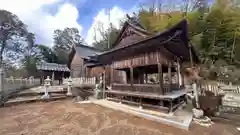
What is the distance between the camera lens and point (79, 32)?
38094 millimetres

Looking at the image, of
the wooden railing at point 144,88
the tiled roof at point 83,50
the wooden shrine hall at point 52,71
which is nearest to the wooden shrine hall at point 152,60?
the wooden railing at point 144,88

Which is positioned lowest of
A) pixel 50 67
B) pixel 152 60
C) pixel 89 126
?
pixel 89 126

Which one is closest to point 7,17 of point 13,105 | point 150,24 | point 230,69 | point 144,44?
point 13,105

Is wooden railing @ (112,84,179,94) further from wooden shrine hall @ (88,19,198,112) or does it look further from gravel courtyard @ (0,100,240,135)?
gravel courtyard @ (0,100,240,135)

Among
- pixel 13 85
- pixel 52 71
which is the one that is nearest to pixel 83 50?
pixel 52 71

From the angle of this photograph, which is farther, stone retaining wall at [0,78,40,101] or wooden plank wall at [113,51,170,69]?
stone retaining wall at [0,78,40,101]

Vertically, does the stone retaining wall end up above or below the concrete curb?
above

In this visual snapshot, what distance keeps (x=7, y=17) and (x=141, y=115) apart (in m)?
22.6

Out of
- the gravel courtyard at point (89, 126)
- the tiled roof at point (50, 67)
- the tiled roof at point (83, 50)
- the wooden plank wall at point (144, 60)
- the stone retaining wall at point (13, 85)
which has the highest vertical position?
the tiled roof at point (83, 50)

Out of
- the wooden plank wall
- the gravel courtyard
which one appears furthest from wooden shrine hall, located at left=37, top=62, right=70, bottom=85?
the wooden plank wall

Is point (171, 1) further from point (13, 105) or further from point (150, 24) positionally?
point (13, 105)

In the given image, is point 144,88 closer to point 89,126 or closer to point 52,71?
point 89,126

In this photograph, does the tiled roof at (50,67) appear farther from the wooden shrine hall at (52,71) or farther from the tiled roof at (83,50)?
the tiled roof at (83,50)

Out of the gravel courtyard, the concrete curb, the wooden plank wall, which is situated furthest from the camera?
the wooden plank wall
